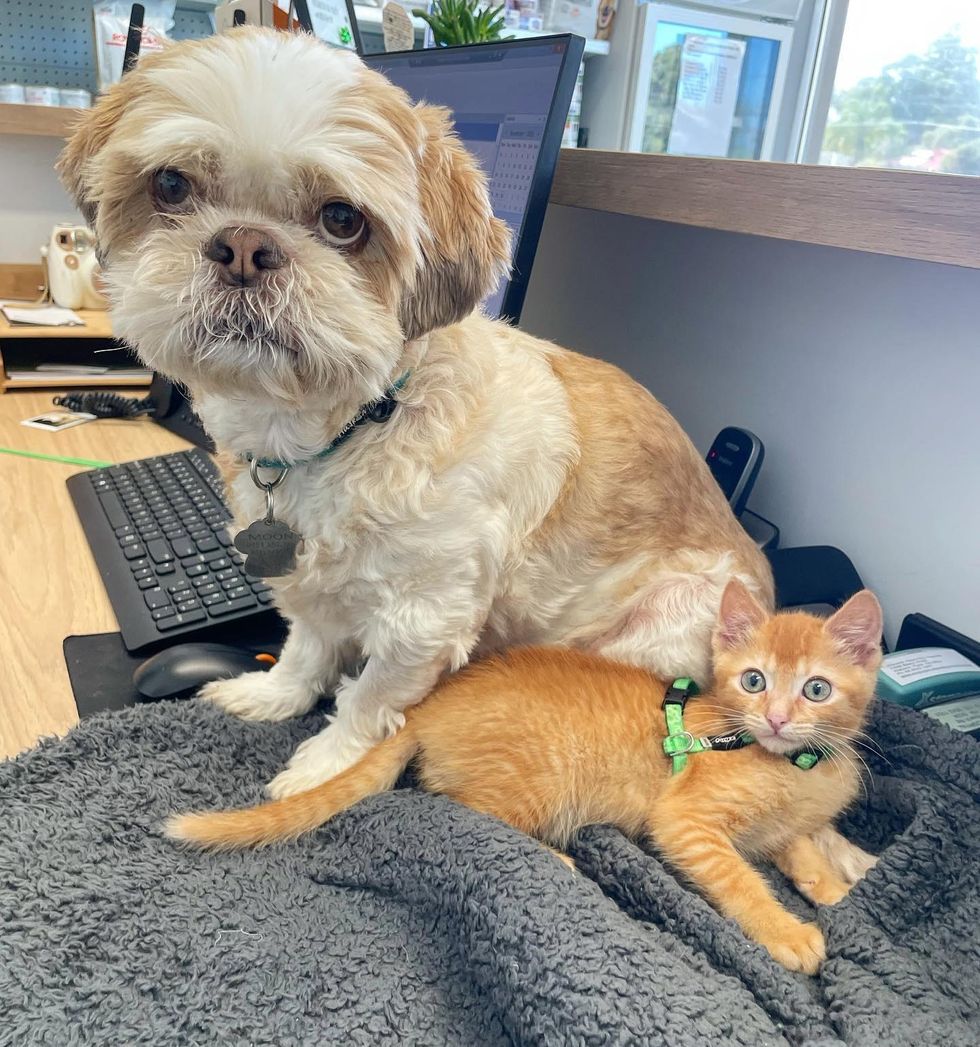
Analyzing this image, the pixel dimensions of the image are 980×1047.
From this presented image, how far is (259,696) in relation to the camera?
992mm

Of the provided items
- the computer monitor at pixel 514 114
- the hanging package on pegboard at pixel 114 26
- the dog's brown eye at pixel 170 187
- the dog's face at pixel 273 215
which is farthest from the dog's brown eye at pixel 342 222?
the hanging package on pegboard at pixel 114 26

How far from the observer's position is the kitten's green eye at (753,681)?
0.89 metres

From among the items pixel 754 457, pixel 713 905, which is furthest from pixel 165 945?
pixel 754 457

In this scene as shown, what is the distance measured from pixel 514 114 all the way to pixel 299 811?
0.95 m

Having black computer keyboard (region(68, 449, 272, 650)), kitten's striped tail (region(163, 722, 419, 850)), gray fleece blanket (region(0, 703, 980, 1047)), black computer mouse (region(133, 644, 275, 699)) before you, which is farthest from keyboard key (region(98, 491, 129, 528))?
kitten's striped tail (region(163, 722, 419, 850))

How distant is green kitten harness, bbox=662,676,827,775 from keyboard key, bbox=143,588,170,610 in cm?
58

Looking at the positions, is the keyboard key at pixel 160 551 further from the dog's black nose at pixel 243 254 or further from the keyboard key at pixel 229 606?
the dog's black nose at pixel 243 254

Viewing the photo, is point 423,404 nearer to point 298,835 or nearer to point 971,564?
point 298,835

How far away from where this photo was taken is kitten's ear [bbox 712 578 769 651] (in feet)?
3.06

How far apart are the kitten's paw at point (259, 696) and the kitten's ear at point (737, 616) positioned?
49cm

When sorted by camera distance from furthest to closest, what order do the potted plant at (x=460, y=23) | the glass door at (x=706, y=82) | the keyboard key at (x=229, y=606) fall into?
the glass door at (x=706, y=82)
the potted plant at (x=460, y=23)
the keyboard key at (x=229, y=606)

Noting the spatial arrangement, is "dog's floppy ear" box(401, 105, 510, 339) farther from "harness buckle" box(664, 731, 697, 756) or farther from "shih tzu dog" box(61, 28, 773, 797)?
"harness buckle" box(664, 731, 697, 756)

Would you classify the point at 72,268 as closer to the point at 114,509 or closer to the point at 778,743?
the point at 114,509

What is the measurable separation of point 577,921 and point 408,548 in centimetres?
38
